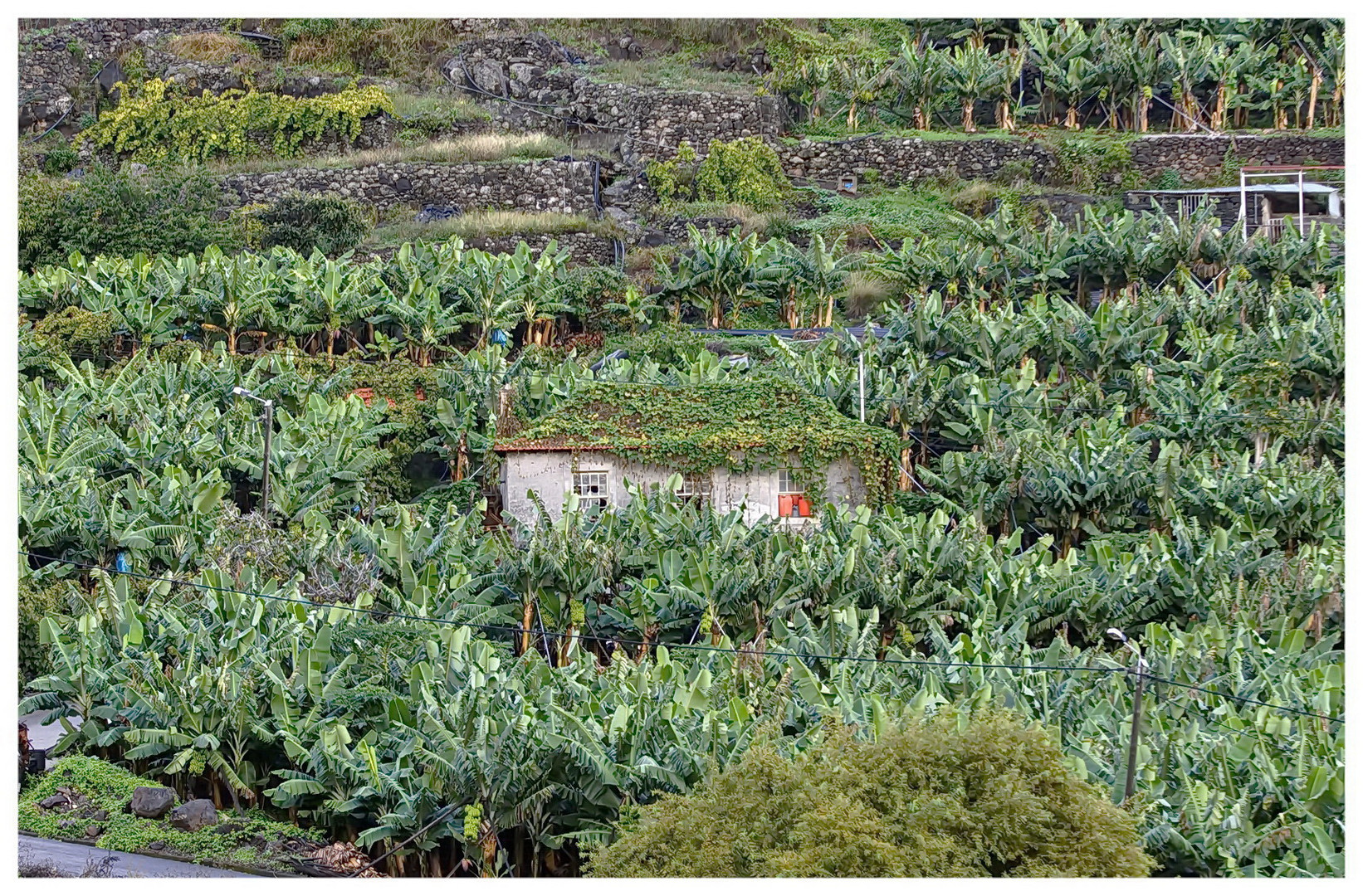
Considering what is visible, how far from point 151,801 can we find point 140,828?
47cm

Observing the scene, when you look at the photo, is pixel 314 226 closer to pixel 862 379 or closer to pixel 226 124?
pixel 226 124

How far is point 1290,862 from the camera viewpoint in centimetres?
1532

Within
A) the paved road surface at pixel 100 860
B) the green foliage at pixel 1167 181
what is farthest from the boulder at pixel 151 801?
the green foliage at pixel 1167 181

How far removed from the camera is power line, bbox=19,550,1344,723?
18703mm

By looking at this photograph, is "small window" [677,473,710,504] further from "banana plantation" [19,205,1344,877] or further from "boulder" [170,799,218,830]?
"boulder" [170,799,218,830]

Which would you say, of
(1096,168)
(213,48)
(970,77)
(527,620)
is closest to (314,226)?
(213,48)

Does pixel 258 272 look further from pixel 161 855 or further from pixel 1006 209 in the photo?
pixel 161 855

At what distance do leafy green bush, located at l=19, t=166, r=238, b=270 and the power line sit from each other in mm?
13181

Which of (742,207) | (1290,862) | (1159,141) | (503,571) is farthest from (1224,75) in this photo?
(1290,862)

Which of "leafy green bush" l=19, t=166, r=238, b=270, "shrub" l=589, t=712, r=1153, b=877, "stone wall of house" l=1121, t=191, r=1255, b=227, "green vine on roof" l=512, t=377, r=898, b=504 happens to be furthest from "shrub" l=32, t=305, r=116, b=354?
"shrub" l=589, t=712, r=1153, b=877

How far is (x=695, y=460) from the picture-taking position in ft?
85.8

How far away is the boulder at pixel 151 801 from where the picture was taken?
18391 mm

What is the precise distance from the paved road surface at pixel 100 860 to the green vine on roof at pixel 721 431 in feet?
32.2

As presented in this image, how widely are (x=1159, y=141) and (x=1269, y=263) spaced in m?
7.97
